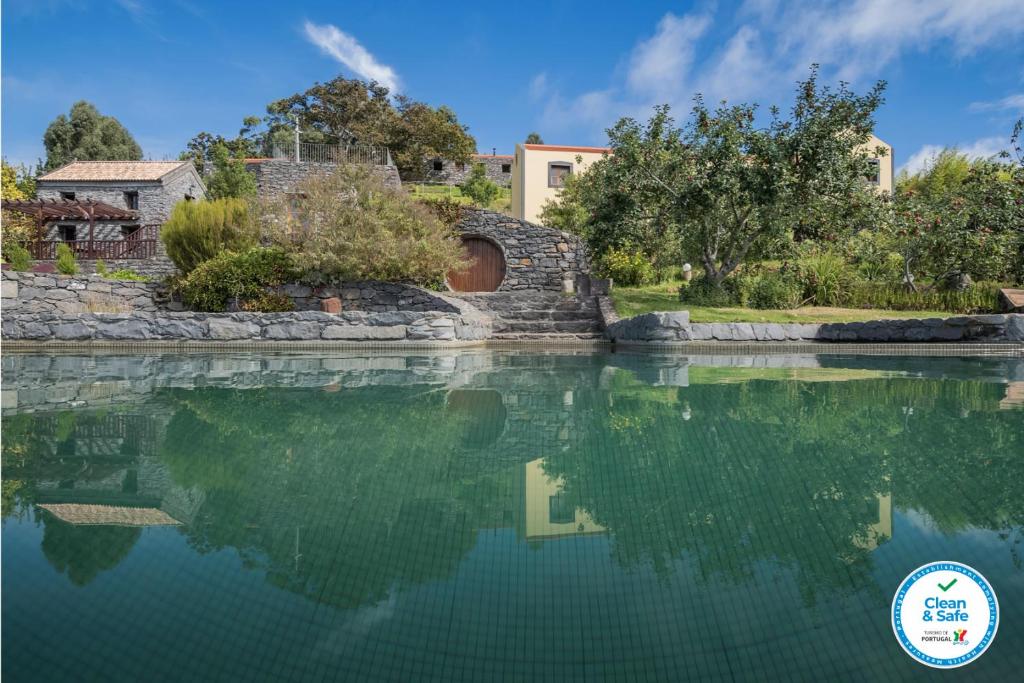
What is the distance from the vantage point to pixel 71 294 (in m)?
14.0

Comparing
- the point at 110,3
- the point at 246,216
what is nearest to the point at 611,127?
the point at 246,216

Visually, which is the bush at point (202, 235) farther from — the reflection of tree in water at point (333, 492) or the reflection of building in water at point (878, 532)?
the reflection of building in water at point (878, 532)

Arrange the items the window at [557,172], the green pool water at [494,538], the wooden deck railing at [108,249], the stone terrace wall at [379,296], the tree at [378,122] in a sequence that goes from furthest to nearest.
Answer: the tree at [378,122] → the window at [557,172] → the wooden deck railing at [108,249] → the stone terrace wall at [379,296] → the green pool water at [494,538]

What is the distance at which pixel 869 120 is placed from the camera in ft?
41.8

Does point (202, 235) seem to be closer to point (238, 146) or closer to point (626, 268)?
point (626, 268)

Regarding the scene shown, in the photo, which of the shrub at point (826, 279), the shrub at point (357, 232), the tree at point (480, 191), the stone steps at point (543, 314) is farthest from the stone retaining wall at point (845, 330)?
the tree at point (480, 191)

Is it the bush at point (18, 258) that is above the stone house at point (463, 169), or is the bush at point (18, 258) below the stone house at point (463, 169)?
below

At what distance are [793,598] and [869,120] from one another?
13.8 metres

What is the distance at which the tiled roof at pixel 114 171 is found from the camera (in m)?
30.3

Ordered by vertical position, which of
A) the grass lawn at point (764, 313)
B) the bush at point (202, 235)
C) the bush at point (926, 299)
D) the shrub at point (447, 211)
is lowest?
the grass lawn at point (764, 313)

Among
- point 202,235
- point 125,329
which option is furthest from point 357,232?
point 125,329

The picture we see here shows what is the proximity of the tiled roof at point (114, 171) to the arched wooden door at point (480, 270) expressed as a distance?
20005 mm

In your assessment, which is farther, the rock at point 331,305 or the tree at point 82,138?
the tree at point 82,138

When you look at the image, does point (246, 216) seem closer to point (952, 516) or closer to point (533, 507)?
point (533, 507)
